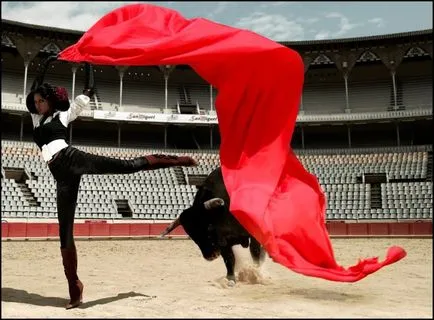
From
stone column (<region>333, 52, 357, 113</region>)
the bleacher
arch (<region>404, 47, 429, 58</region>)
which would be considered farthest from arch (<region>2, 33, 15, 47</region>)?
arch (<region>404, 47, 429, 58</region>)

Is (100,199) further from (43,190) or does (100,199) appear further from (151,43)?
(151,43)

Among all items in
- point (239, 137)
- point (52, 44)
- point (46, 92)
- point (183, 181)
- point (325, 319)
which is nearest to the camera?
point (325, 319)

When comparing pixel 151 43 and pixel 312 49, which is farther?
pixel 312 49

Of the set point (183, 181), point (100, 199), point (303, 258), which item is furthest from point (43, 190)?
point (303, 258)

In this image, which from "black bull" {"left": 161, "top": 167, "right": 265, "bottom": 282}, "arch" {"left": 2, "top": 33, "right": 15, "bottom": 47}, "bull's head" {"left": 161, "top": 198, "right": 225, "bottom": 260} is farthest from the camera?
"arch" {"left": 2, "top": 33, "right": 15, "bottom": 47}

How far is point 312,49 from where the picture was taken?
28047 millimetres

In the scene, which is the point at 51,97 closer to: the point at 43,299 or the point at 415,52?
the point at 43,299

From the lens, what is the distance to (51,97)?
432 cm

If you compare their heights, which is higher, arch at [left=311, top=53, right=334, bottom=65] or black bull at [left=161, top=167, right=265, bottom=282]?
arch at [left=311, top=53, right=334, bottom=65]

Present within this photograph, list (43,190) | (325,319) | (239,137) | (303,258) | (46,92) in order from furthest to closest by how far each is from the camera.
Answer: (43,190) < (239,137) < (46,92) < (303,258) < (325,319)

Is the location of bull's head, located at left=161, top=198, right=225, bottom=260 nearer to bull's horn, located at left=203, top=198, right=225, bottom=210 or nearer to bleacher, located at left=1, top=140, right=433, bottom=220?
bull's horn, located at left=203, top=198, right=225, bottom=210

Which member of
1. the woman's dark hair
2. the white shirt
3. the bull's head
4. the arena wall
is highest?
the woman's dark hair

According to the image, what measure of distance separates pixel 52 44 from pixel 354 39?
17261 millimetres

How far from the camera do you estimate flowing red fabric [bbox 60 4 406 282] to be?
412 cm
